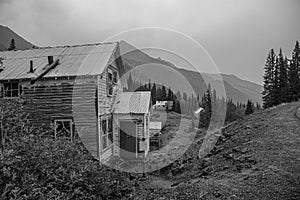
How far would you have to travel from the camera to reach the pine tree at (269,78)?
3557cm

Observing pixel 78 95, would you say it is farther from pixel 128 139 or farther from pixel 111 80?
pixel 128 139

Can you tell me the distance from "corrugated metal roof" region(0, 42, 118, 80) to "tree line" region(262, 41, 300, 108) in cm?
2841

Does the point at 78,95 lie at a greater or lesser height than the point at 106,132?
greater

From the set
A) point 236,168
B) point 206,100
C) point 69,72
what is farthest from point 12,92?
point 206,100

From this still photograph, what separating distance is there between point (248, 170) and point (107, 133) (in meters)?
8.50

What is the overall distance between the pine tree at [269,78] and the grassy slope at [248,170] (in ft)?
79.2

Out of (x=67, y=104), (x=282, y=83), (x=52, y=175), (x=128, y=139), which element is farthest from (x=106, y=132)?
(x=282, y=83)

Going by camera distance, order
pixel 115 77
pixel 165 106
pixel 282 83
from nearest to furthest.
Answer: pixel 115 77 < pixel 282 83 < pixel 165 106

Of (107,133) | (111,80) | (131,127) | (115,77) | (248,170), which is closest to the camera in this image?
(248,170)

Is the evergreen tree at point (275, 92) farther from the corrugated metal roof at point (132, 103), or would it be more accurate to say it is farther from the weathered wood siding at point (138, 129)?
the weathered wood siding at point (138, 129)

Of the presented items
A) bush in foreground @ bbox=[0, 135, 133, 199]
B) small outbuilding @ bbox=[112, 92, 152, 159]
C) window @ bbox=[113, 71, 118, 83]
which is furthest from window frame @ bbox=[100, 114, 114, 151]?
bush in foreground @ bbox=[0, 135, 133, 199]

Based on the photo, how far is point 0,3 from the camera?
36.6 ft

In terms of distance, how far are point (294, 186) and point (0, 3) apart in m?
13.7

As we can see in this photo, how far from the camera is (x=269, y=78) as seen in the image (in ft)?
123
